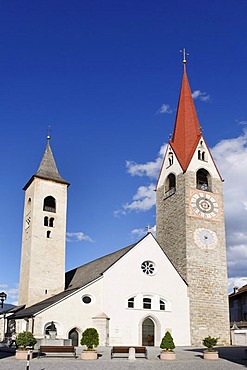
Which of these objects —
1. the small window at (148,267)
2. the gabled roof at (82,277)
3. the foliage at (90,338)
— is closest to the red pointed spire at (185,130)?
the small window at (148,267)

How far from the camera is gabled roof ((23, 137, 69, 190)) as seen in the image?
→ 140 feet

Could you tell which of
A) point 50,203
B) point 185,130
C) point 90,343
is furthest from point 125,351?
point 185,130

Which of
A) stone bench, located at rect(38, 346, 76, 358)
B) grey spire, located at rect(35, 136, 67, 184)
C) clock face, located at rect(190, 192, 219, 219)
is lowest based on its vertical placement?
stone bench, located at rect(38, 346, 76, 358)

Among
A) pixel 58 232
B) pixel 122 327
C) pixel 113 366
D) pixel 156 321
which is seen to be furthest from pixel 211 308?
pixel 113 366

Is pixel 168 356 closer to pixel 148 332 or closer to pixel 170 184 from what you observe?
pixel 148 332

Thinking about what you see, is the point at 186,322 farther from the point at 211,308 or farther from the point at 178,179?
the point at 178,179

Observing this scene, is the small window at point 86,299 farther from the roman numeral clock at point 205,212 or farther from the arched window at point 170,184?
the arched window at point 170,184

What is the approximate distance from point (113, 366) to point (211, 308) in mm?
20301

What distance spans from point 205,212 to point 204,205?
66 centimetres

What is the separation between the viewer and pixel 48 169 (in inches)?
1736

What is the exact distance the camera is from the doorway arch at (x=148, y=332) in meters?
34.2

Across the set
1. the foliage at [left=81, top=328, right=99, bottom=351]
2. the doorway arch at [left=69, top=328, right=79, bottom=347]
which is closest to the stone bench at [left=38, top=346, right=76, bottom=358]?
the foliage at [left=81, top=328, right=99, bottom=351]

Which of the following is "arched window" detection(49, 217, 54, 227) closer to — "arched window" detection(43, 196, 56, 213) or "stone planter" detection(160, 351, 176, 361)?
"arched window" detection(43, 196, 56, 213)

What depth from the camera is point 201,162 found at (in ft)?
139
